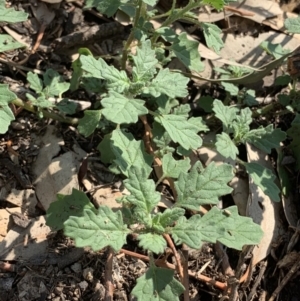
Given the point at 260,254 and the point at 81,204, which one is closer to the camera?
the point at 81,204

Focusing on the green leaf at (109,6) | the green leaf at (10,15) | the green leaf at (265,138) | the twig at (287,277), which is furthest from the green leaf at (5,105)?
the twig at (287,277)

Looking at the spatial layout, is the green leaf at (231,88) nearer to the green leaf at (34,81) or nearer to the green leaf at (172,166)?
the green leaf at (172,166)

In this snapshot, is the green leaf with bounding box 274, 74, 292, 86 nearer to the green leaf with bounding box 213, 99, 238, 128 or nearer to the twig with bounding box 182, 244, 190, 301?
the green leaf with bounding box 213, 99, 238, 128

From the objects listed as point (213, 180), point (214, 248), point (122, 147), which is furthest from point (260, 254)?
point (122, 147)

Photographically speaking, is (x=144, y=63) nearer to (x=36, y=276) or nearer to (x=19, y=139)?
(x=19, y=139)

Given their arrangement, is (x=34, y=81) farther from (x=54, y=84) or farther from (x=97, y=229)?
(x=97, y=229)

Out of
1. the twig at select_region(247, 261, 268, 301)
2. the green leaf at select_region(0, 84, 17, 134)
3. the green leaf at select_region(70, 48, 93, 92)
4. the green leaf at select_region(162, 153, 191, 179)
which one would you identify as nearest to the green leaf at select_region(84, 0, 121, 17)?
the green leaf at select_region(70, 48, 93, 92)
